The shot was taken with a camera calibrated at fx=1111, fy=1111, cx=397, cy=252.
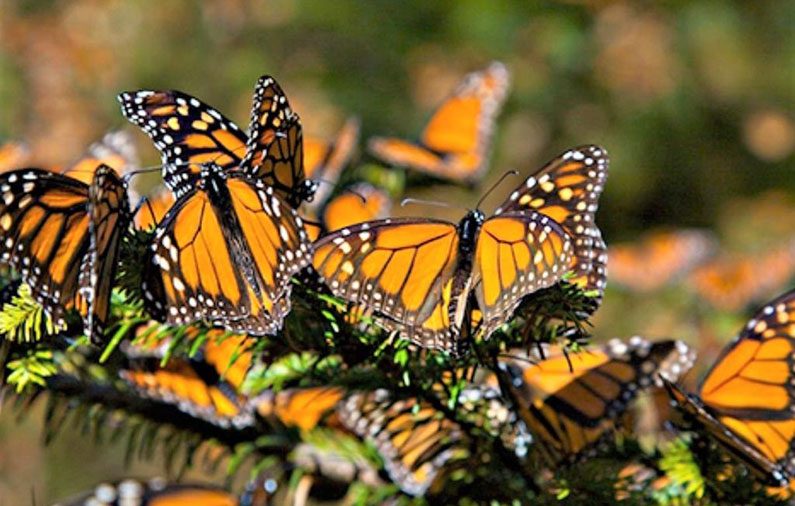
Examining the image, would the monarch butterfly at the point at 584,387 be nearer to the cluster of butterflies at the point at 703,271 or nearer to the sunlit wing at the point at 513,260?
the sunlit wing at the point at 513,260

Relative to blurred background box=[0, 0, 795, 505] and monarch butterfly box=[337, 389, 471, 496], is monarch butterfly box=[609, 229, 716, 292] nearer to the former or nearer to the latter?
blurred background box=[0, 0, 795, 505]

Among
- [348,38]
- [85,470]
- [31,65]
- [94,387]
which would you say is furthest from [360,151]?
[31,65]

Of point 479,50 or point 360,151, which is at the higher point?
point 479,50

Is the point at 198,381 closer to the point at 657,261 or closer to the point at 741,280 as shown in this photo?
the point at 741,280

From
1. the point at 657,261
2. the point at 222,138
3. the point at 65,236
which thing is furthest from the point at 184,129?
the point at 657,261

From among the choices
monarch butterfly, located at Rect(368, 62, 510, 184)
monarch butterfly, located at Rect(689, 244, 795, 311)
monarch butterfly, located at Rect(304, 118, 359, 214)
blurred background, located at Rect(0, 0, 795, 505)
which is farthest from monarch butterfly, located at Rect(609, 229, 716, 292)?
monarch butterfly, located at Rect(304, 118, 359, 214)

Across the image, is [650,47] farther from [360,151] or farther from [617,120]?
[360,151]
